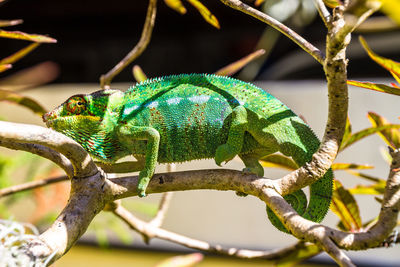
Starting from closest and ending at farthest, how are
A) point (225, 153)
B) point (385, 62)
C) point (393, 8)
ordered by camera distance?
point (393, 8)
point (385, 62)
point (225, 153)

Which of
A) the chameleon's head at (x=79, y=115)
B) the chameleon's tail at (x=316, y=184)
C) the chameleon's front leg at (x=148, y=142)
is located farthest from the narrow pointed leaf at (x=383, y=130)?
the chameleon's head at (x=79, y=115)

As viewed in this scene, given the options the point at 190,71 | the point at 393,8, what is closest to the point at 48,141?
the point at 393,8

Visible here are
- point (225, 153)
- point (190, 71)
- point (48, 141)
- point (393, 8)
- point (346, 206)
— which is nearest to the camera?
point (393, 8)

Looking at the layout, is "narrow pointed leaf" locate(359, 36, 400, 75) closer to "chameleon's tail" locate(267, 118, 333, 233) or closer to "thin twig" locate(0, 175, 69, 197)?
"chameleon's tail" locate(267, 118, 333, 233)

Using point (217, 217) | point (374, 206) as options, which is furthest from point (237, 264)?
point (374, 206)

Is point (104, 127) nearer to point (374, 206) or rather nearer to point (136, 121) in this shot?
point (136, 121)

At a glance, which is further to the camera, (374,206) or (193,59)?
(193,59)

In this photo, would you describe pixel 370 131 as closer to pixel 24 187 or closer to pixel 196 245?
pixel 196 245
